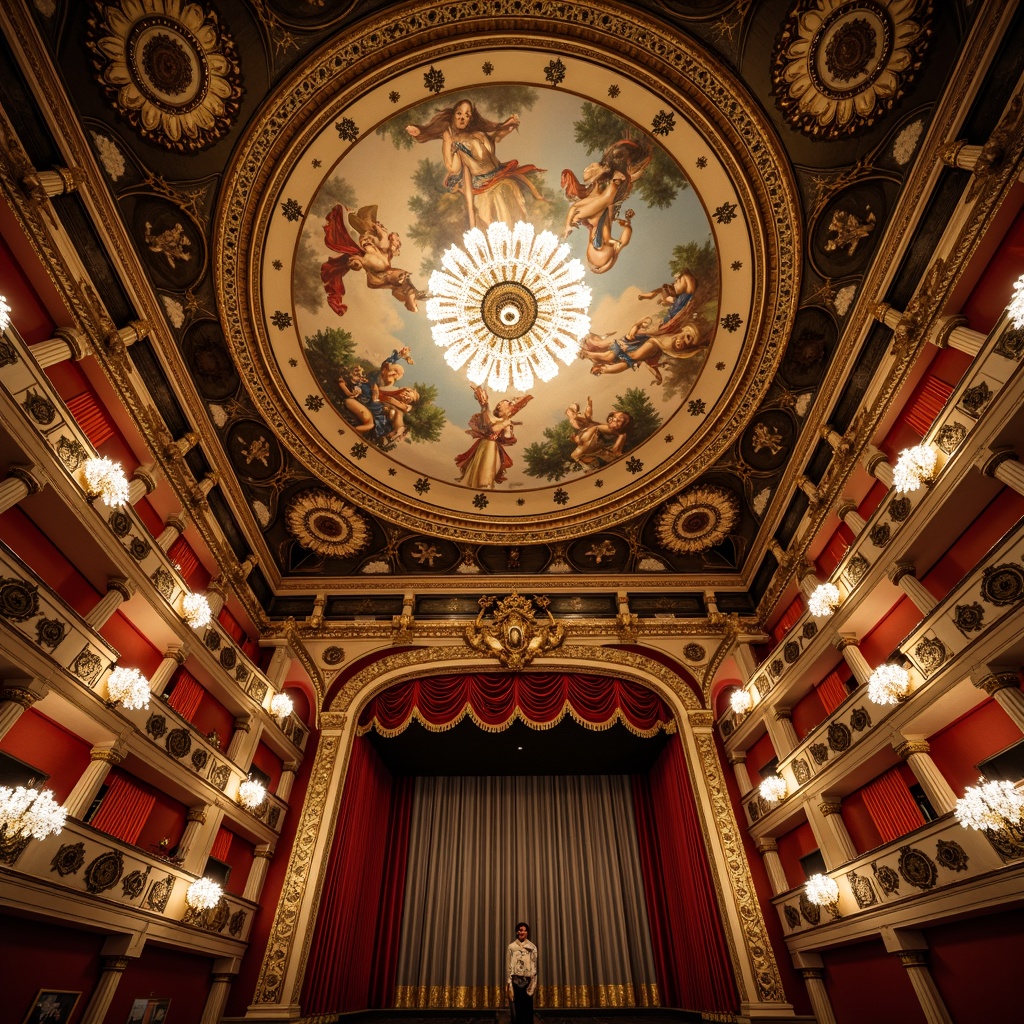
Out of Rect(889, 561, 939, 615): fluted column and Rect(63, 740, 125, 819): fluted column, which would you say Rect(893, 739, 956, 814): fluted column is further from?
Rect(63, 740, 125, 819): fluted column

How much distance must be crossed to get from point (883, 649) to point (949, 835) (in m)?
2.99

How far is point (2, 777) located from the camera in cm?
671

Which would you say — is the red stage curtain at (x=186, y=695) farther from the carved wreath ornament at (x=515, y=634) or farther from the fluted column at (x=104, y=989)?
the carved wreath ornament at (x=515, y=634)

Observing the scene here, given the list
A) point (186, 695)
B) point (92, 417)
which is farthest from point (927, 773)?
point (92, 417)

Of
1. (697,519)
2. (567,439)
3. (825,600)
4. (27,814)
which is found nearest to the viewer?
(27,814)

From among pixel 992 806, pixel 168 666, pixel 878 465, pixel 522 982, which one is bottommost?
pixel 522 982

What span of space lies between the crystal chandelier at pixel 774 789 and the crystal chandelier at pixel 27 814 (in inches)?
432

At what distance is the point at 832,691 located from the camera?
10547 mm

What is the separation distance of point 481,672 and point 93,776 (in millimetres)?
7955

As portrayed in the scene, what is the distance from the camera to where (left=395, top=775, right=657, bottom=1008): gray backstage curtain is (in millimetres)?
13508

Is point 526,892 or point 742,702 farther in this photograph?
point 526,892

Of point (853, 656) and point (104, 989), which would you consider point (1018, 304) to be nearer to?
point (853, 656)

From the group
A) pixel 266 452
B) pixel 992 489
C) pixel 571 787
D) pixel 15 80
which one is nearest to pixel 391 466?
pixel 266 452

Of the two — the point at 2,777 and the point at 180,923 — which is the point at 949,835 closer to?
the point at 180,923
